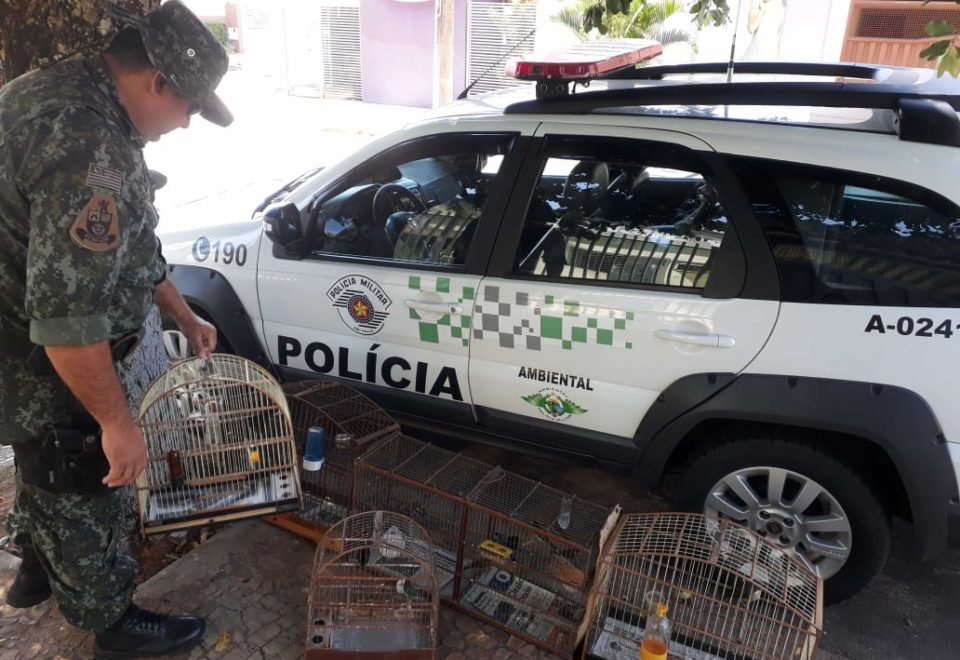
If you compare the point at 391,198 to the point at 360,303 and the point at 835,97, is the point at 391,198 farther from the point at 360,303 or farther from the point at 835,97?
the point at 835,97

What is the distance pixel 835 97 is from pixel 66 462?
2.68 metres

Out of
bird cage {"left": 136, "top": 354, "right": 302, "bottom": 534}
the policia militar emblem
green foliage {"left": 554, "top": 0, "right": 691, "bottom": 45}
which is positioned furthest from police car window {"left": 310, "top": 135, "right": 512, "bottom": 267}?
green foliage {"left": 554, "top": 0, "right": 691, "bottom": 45}

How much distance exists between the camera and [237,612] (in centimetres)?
264

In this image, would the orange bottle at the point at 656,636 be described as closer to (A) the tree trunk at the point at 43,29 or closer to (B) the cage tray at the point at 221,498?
(B) the cage tray at the point at 221,498

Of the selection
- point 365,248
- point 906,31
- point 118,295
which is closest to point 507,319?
point 365,248

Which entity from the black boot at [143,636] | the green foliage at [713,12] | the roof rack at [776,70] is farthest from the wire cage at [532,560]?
the green foliage at [713,12]

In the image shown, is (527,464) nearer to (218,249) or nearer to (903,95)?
(218,249)

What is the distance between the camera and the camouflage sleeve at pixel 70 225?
176 cm

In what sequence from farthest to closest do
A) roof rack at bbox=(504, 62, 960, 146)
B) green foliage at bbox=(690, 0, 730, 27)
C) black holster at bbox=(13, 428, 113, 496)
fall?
1. green foliage at bbox=(690, 0, 730, 27)
2. roof rack at bbox=(504, 62, 960, 146)
3. black holster at bbox=(13, 428, 113, 496)

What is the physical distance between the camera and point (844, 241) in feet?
7.95

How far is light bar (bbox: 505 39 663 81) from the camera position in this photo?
2701 millimetres

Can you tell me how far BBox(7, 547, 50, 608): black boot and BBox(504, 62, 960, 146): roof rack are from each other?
7.85ft

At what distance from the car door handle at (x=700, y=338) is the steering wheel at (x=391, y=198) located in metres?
1.29

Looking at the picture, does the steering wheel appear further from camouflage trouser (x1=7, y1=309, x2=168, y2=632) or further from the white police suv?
camouflage trouser (x1=7, y1=309, x2=168, y2=632)
